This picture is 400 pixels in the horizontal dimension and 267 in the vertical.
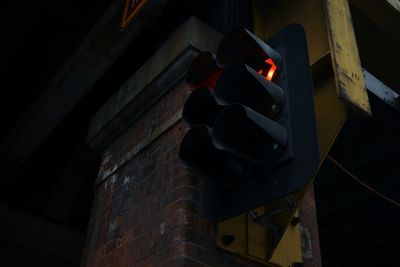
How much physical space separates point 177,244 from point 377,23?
2994mm

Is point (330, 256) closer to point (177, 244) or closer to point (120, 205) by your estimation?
point (120, 205)

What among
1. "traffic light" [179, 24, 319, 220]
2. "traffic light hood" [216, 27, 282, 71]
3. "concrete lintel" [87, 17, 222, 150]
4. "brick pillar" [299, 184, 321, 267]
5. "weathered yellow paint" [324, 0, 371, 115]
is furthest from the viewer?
"concrete lintel" [87, 17, 222, 150]

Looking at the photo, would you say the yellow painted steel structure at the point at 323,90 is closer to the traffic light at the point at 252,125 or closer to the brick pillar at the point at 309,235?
the brick pillar at the point at 309,235

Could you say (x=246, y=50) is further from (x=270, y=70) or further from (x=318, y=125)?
(x=318, y=125)

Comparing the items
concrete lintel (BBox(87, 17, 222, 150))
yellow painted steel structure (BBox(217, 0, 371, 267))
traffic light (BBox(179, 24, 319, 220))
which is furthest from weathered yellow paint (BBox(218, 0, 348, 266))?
concrete lintel (BBox(87, 17, 222, 150))

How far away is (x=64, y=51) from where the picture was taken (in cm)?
549

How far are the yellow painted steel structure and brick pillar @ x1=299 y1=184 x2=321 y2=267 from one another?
207 millimetres

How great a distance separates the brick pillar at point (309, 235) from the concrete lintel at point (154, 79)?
57.4 inches

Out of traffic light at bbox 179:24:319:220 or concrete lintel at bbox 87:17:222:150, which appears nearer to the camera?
traffic light at bbox 179:24:319:220

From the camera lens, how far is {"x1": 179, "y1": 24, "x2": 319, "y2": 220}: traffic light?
2064 mm

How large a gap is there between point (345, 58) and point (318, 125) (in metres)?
0.43

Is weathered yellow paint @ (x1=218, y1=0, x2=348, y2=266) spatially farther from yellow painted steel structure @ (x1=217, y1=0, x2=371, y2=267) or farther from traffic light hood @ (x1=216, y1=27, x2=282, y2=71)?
traffic light hood @ (x1=216, y1=27, x2=282, y2=71)

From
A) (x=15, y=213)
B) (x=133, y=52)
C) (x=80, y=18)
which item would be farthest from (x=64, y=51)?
(x=15, y=213)

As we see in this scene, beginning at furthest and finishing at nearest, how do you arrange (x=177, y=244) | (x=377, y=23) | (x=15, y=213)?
(x=15, y=213), (x=377, y=23), (x=177, y=244)
